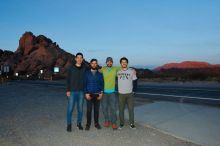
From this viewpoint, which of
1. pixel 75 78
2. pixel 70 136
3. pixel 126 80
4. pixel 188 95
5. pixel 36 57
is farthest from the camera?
pixel 36 57

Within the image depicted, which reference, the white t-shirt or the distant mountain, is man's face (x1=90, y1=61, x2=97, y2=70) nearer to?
the white t-shirt

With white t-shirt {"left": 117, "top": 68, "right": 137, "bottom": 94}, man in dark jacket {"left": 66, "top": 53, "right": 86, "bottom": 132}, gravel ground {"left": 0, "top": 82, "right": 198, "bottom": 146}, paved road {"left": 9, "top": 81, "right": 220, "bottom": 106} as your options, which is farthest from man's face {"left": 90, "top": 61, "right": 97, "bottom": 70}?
paved road {"left": 9, "top": 81, "right": 220, "bottom": 106}

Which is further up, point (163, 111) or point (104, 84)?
point (104, 84)

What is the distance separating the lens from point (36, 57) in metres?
89.6

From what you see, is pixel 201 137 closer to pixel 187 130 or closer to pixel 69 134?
pixel 187 130

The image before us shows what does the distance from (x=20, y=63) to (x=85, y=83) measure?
285ft

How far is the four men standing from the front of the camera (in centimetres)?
780

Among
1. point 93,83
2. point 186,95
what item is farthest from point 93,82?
point 186,95

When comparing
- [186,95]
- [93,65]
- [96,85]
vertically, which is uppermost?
[93,65]

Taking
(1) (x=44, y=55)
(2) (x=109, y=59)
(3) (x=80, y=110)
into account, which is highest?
(1) (x=44, y=55)

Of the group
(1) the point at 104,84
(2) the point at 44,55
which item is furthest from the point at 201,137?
(2) the point at 44,55

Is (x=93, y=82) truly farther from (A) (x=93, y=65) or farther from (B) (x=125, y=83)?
(B) (x=125, y=83)

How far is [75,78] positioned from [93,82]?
1.70 feet

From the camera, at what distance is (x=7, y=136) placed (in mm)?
7336
